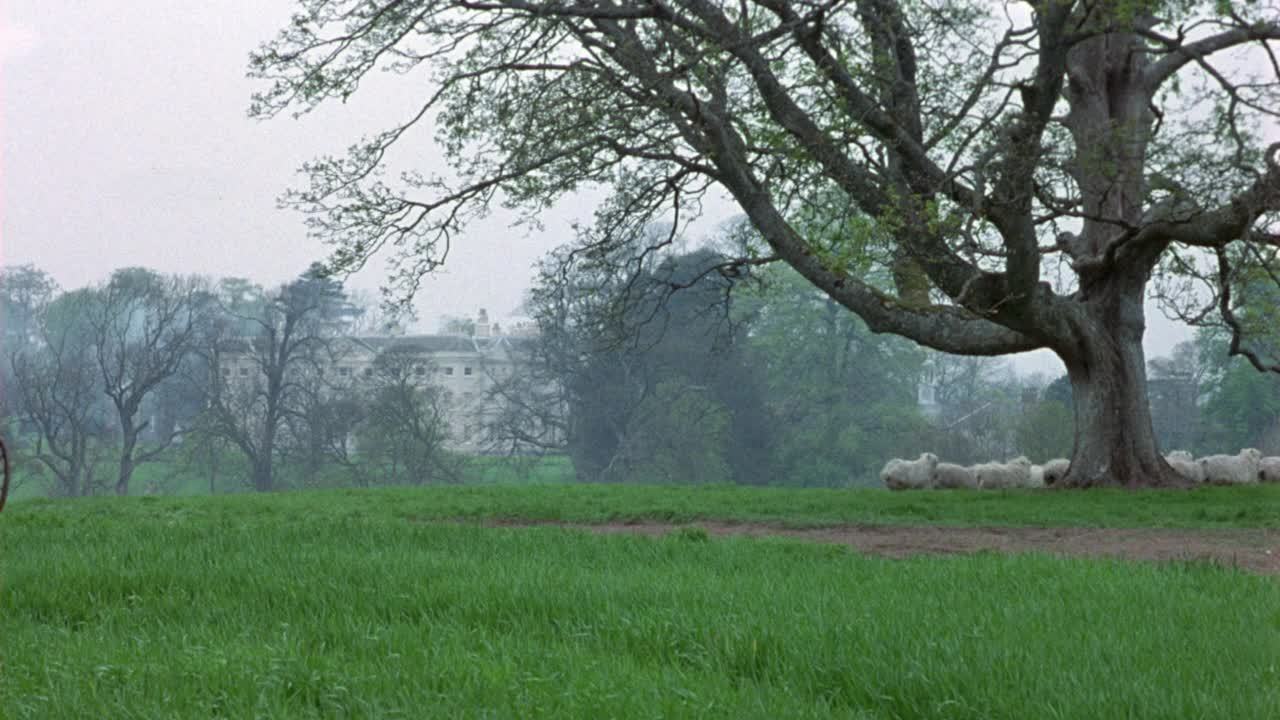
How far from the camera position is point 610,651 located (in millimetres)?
4598

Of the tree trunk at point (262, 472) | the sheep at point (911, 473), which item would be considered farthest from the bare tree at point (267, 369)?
the sheep at point (911, 473)

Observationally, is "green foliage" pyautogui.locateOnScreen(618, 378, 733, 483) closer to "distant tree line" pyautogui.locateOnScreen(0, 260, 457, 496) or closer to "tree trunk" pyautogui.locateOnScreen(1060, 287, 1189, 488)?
"distant tree line" pyautogui.locateOnScreen(0, 260, 457, 496)

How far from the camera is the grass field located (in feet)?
12.3

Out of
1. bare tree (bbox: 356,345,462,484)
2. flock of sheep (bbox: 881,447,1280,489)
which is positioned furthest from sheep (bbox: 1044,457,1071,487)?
bare tree (bbox: 356,345,462,484)

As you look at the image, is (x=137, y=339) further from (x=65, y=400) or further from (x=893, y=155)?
(x=893, y=155)

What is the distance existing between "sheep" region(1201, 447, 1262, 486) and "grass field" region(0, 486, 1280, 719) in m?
14.8

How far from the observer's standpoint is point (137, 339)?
46.8 m

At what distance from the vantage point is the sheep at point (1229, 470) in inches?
797

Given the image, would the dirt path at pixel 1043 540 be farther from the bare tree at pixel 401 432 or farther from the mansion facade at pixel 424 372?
the mansion facade at pixel 424 372

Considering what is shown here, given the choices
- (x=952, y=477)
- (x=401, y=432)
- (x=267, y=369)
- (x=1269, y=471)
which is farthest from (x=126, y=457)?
(x=1269, y=471)

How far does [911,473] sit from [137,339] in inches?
1473

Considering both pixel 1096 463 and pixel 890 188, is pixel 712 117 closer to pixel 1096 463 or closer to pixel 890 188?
pixel 890 188

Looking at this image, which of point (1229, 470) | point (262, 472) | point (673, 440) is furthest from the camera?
point (262, 472)

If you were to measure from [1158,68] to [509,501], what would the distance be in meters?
14.1
